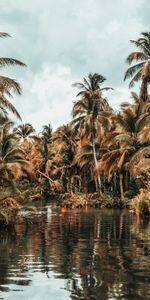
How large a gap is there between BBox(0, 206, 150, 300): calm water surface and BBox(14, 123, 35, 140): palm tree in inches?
2259

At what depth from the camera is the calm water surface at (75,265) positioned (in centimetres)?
848

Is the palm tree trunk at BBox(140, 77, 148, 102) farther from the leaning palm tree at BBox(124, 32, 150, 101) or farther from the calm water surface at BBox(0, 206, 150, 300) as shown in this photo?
the calm water surface at BBox(0, 206, 150, 300)

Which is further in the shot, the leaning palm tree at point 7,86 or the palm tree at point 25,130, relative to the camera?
the palm tree at point 25,130

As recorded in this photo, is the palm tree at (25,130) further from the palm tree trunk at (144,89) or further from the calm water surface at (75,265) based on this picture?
the calm water surface at (75,265)

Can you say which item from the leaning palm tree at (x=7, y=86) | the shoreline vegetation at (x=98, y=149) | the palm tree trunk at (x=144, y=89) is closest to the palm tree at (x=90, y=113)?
the shoreline vegetation at (x=98, y=149)

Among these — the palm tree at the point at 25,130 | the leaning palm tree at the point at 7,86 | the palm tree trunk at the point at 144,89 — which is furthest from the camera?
the palm tree at the point at 25,130

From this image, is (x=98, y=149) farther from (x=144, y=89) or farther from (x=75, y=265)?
(x=75, y=265)

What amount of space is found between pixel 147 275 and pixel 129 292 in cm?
166

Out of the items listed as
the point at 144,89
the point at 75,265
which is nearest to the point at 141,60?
the point at 144,89

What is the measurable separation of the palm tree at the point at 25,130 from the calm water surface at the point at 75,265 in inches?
2259

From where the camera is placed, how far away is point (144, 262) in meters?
11.7

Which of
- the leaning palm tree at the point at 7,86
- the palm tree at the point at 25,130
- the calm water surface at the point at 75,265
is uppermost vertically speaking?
the palm tree at the point at 25,130

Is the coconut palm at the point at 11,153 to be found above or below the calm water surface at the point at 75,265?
above

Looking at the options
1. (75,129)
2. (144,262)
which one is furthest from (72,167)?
(144,262)
